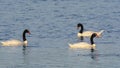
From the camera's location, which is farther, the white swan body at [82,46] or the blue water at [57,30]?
the white swan body at [82,46]

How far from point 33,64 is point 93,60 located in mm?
2689

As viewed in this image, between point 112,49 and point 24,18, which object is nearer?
point 112,49

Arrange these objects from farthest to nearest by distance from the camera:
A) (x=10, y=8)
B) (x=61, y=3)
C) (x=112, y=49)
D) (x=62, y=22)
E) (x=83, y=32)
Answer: (x=61, y=3) < (x=10, y=8) < (x=62, y=22) < (x=83, y=32) < (x=112, y=49)

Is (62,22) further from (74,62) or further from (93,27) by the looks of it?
(74,62)

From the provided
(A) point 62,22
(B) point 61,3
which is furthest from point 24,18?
(B) point 61,3

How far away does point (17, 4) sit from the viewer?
188 ft

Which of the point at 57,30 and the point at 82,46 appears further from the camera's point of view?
the point at 57,30

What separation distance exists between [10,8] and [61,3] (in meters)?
5.74

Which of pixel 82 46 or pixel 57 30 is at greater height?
pixel 82 46

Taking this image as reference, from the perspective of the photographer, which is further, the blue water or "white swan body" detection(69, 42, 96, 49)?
"white swan body" detection(69, 42, 96, 49)

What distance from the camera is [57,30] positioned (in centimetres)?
4112

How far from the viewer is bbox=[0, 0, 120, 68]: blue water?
100.0ft

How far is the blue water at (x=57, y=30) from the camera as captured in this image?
30473mm

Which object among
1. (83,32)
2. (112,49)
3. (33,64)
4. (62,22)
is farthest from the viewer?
(62,22)
